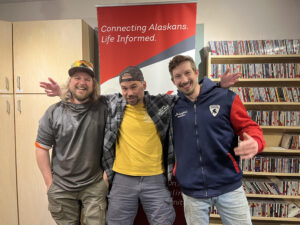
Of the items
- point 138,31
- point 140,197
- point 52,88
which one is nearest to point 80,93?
point 52,88

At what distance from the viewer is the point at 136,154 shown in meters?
1.46

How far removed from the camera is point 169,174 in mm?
Result: 1523

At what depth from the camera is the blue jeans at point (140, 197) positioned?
1451 mm

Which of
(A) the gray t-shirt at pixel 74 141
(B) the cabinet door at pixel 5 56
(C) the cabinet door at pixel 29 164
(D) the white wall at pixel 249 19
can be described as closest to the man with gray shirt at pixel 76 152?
(A) the gray t-shirt at pixel 74 141

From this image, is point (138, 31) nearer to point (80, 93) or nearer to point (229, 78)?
point (80, 93)

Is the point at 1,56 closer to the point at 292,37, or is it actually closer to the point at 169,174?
the point at 169,174

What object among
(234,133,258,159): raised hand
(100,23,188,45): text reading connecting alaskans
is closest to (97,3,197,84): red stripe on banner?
(100,23,188,45): text reading connecting alaskans

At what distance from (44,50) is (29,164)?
4.39 ft

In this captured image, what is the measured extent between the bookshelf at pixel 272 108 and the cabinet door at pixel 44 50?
1505 millimetres

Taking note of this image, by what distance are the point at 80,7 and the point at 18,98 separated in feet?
4.57

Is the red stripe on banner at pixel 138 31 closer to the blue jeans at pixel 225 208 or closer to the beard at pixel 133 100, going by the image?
the beard at pixel 133 100

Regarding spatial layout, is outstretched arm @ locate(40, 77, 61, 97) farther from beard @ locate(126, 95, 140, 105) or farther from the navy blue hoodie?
the navy blue hoodie

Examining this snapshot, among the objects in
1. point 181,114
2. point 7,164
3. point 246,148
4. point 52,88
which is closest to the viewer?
point 246,148

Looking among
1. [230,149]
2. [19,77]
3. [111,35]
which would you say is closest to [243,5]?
[111,35]
